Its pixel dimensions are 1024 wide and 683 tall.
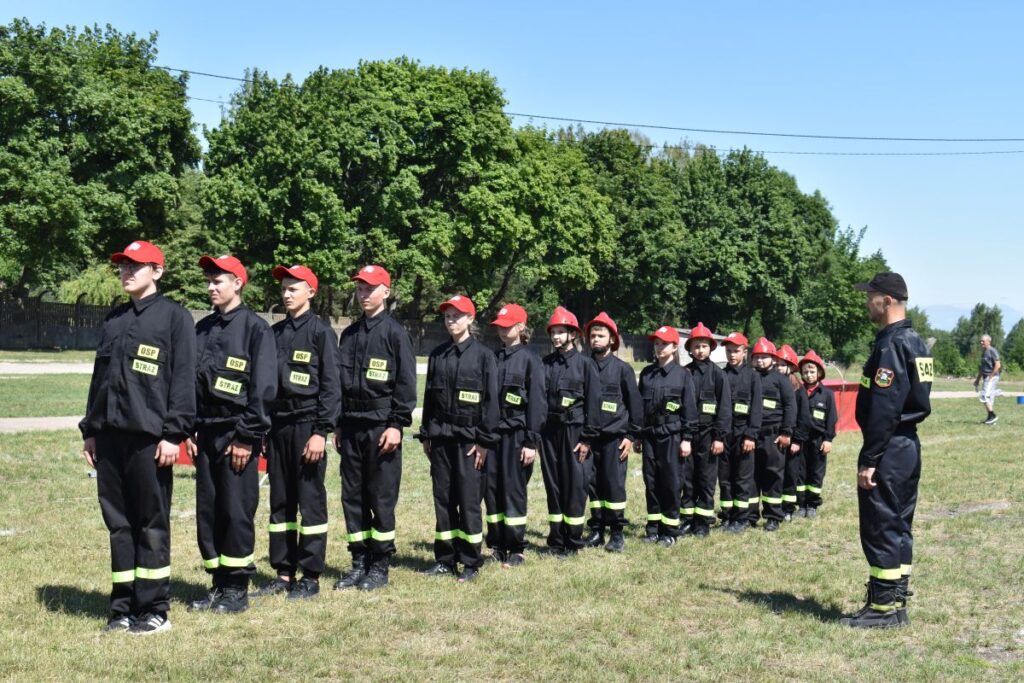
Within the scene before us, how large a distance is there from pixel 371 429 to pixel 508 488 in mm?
1651

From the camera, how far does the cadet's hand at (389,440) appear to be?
823 cm

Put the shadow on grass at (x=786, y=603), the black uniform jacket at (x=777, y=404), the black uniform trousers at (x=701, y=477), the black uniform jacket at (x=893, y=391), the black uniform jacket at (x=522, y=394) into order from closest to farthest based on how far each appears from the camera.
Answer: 1. the black uniform jacket at (x=893, y=391)
2. the shadow on grass at (x=786, y=603)
3. the black uniform jacket at (x=522, y=394)
4. the black uniform trousers at (x=701, y=477)
5. the black uniform jacket at (x=777, y=404)

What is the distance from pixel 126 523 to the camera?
6.91 m

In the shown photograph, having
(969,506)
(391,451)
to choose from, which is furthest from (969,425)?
(391,451)

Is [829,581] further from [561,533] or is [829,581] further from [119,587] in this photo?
[119,587]

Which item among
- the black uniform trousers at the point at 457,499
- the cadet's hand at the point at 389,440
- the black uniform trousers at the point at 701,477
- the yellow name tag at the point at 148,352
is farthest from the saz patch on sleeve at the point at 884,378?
the yellow name tag at the point at 148,352

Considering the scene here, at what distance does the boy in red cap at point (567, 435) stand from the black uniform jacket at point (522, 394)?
0.46 metres

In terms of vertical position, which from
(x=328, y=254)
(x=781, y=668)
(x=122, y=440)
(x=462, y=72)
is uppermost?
(x=462, y=72)

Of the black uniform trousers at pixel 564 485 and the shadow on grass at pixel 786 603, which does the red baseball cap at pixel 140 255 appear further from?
the shadow on grass at pixel 786 603

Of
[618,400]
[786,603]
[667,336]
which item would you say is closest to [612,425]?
[618,400]

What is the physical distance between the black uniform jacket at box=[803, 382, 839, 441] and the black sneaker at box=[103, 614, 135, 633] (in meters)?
9.25

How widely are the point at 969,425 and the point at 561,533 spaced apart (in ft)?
64.9

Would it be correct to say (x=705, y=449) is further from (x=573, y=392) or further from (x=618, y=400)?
(x=573, y=392)

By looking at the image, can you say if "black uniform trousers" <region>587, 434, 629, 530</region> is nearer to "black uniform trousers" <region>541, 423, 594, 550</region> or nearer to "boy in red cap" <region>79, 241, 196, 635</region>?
"black uniform trousers" <region>541, 423, 594, 550</region>
